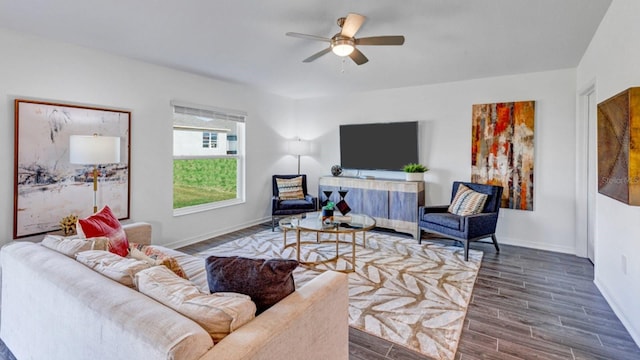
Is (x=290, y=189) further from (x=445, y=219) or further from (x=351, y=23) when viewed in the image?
(x=351, y=23)

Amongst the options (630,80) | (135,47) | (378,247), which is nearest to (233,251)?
(378,247)

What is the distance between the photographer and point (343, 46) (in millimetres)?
2807

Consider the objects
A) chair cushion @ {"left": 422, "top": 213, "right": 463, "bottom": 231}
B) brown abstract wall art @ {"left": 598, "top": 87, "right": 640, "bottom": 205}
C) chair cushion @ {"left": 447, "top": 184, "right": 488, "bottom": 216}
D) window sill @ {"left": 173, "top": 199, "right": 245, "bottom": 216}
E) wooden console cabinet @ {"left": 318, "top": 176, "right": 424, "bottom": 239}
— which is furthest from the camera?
wooden console cabinet @ {"left": 318, "top": 176, "right": 424, "bottom": 239}

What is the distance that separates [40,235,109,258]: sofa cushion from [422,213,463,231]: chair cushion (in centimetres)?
365

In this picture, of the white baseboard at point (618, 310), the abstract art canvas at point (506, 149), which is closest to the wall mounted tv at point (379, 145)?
the abstract art canvas at point (506, 149)

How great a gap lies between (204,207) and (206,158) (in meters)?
0.77

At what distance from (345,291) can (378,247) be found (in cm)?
274

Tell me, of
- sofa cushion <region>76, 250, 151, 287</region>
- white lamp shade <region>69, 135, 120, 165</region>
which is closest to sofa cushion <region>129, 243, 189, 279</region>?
sofa cushion <region>76, 250, 151, 287</region>

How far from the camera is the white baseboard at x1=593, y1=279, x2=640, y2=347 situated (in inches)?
85.3

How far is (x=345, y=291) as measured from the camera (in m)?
1.67

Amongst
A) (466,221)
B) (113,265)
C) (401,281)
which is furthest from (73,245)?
(466,221)

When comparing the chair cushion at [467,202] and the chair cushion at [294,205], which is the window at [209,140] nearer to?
the chair cushion at [294,205]

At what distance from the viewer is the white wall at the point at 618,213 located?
7.00 feet

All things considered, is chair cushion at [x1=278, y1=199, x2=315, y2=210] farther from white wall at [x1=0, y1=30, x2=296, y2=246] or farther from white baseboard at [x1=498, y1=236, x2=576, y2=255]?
white baseboard at [x1=498, y1=236, x2=576, y2=255]
